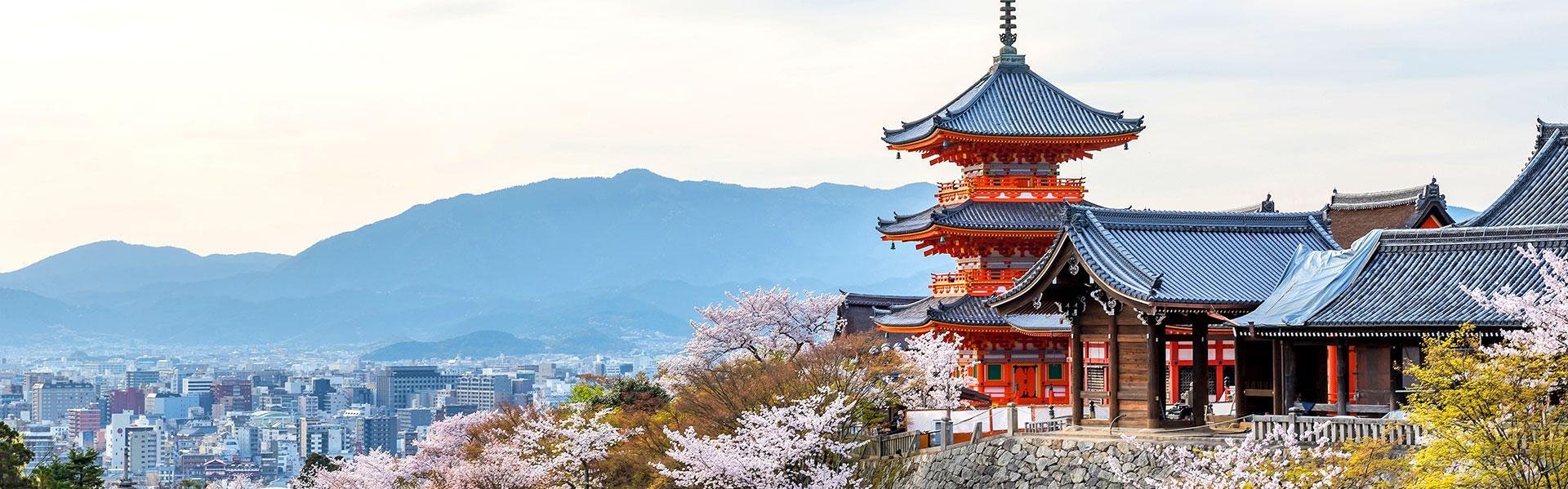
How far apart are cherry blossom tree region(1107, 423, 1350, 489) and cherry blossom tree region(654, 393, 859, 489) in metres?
8.01

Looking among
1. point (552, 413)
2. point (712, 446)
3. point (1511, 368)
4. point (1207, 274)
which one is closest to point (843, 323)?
point (552, 413)

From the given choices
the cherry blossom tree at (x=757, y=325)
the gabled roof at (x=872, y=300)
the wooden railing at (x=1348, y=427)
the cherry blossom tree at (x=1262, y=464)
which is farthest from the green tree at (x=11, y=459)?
the wooden railing at (x=1348, y=427)

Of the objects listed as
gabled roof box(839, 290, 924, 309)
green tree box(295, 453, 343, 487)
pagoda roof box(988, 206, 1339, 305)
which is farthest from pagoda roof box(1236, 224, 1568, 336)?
green tree box(295, 453, 343, 487)

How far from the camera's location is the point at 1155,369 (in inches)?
1220

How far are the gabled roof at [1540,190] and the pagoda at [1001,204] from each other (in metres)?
14.7

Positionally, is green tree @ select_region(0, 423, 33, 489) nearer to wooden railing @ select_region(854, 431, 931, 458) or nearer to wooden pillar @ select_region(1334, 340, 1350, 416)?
wooden railing @ select_region(854, 431, 931, 458)

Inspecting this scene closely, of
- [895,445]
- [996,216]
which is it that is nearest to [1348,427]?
[895,445]

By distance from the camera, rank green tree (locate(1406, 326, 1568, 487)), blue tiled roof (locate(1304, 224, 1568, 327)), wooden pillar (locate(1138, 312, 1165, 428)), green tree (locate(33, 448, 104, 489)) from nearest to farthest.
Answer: green tree (locate(1406, 326, 1568, 487)), blue tiled roof (locate(1304, 224, 1568, 327)), wooden pillar (locate(1138, 312, 1165, 428)), green tree (locate(33, 448, 104, 489))

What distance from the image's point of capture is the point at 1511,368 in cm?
2222

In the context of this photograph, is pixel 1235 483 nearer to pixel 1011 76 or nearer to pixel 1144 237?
pixel 1144 237

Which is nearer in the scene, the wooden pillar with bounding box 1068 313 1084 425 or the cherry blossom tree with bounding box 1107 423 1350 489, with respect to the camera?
the cherry blossom tree with bounding box 1107 423 1350 489

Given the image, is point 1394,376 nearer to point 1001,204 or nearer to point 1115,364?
point 1115,364

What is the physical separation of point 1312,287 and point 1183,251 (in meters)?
3.00

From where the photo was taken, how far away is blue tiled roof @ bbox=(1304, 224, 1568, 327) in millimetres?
27281
